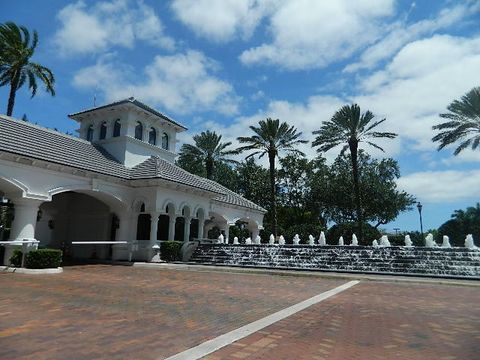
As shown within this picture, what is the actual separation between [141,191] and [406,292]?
17.9 metres

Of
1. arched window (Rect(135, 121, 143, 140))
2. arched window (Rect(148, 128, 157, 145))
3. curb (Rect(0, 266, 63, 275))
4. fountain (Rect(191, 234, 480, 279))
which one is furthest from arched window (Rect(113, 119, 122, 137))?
curb (Rect(0, 266, 63, 275))

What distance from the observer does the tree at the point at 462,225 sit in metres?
82.2

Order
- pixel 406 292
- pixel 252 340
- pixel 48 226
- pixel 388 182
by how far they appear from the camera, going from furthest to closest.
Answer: pixel 388 182
pixel 48 226
pixel 406 292
pixel 252 340

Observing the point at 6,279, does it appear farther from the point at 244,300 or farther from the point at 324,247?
the point at 324,247

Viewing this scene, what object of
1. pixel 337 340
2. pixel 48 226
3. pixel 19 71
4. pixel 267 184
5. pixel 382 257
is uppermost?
pixel 19 71

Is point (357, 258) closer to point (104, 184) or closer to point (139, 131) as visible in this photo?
point (104, 184)

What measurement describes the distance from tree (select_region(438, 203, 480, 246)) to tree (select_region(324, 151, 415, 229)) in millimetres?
34819

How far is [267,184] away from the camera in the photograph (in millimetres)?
58438

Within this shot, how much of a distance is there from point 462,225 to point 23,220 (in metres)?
88.5

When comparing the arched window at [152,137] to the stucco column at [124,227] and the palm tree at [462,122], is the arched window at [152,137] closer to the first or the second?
the stucco column at [124,227]

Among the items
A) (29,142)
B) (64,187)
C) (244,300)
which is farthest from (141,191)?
(244,300)

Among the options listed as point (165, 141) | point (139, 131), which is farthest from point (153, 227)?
point (165, 141)

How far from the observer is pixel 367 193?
53.7 meters

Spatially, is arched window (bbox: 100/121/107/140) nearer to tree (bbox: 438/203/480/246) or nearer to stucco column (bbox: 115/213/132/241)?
stucco column (bbox: 115/213/132/241)
